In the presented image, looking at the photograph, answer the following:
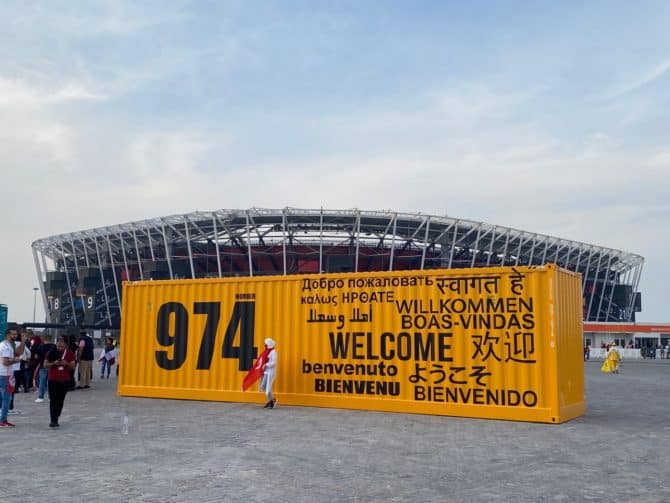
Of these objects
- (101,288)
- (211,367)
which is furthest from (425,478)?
(101,288)

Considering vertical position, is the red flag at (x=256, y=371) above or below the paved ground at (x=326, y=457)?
above

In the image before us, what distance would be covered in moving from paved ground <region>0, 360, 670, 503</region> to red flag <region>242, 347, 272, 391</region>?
1.16m

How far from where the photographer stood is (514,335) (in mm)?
13820

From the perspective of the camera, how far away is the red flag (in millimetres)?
15578

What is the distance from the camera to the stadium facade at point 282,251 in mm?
64438

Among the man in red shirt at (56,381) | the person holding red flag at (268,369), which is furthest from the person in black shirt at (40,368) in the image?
the person holding red flag at (268,369)

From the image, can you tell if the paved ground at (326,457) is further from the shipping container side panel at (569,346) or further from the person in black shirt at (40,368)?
the person in black shirt at (40,368)

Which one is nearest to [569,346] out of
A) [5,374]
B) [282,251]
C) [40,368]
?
[5,374]

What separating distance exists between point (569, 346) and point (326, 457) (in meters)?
7.49

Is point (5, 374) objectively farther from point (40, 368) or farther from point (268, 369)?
point (40, 368)

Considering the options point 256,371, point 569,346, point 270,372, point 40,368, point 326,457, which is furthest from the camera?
point 40,368

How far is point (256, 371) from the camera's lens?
51.6ft

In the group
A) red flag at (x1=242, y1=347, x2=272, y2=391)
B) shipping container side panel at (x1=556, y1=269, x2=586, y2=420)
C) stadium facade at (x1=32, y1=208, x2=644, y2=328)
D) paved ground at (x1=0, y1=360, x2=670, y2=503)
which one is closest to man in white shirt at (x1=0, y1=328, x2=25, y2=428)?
paved ground at (x1=0, y1=360, x2=670, y2=503)

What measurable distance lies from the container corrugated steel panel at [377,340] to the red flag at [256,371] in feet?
1.21
